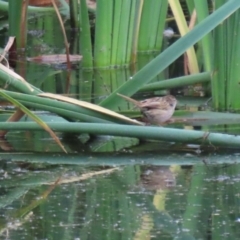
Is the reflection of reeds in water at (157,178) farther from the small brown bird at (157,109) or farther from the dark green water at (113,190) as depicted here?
the small brown bird at (157,109)

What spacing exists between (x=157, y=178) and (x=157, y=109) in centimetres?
85

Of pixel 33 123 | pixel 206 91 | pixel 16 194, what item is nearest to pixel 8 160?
pixel 33 123

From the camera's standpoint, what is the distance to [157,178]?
343cm

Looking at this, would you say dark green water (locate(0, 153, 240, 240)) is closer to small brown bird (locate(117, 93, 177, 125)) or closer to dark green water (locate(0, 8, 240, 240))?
dark green water (locate(0, 8, 240, 240))

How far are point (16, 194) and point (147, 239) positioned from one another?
2.46 feet

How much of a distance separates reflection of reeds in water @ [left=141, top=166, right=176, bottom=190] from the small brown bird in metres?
0.63

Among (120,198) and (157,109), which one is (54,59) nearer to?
(157,109)

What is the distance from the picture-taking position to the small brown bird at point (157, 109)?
423 cm

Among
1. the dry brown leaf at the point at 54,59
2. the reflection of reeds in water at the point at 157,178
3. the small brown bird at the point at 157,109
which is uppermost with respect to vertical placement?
the small brown bird at the point at 157,109

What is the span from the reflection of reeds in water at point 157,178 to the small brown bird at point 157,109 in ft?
2.06

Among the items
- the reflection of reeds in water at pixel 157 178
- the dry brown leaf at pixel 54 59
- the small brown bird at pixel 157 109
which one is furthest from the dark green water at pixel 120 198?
the dry brown leaf at pixel 54 59

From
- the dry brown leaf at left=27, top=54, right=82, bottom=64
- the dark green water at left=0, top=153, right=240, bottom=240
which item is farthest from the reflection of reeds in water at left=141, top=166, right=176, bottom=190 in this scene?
the dry brown leaf at left=27, top=54, right=82, bottom=64

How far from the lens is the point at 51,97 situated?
12.5 ft

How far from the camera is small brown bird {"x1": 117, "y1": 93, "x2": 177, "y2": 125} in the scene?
4.23 m
